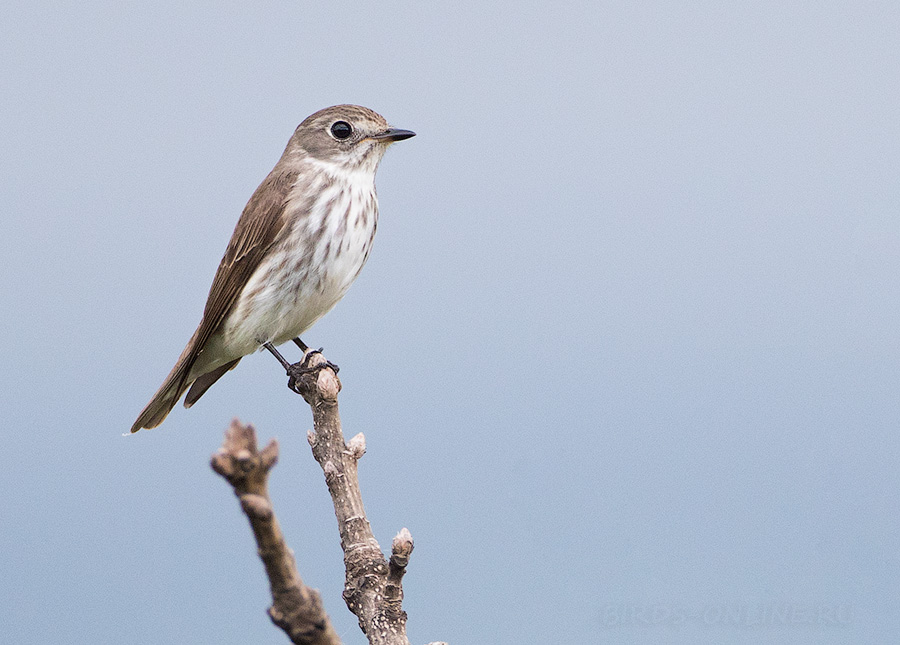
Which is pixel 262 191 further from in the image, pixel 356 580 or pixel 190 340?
pixel 356 580

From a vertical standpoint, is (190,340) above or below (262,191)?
below

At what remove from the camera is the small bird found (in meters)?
3.71

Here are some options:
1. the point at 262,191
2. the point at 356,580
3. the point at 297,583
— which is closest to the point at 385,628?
the point at 356,580

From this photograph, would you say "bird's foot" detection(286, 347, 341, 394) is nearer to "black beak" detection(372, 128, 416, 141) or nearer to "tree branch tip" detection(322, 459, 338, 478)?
"tree branch tip" detection(322, 459, 338, 478)

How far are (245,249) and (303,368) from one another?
0.71 meters

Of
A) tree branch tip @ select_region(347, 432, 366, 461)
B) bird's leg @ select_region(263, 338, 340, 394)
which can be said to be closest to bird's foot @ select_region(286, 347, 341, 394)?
bird's leg @ select_region(263, 338, 340, 394)

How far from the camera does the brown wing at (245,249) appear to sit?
3.82 meters

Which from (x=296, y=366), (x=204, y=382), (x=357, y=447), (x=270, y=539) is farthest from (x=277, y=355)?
(x=270, y=539)

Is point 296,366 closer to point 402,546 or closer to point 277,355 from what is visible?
point 277,355

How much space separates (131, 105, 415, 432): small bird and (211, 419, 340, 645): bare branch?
78.2 inches

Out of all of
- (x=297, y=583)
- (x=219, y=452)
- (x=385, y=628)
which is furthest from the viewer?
(x=385, y=628)

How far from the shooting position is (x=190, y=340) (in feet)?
13.4

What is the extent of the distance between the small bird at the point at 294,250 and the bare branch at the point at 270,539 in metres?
1.99

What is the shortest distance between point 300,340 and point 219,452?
111 inches
